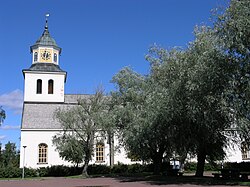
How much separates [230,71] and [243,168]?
28.1m

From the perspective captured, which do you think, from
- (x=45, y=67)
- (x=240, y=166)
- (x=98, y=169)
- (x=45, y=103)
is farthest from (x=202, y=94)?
(x=45, y=67)

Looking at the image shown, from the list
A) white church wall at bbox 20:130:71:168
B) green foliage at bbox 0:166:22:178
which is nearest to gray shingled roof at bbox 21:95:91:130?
white church wall at bbox 20:130:71:168

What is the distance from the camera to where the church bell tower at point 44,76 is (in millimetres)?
55094

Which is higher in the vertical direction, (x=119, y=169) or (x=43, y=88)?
(x=43, y=88)

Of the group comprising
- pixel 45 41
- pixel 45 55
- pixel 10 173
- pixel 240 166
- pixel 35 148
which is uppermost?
pixel 45 41

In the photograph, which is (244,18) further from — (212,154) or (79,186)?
(79,186)

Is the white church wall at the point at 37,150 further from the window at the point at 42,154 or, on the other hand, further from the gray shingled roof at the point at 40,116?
the gray shingled roof at the point at 40,116

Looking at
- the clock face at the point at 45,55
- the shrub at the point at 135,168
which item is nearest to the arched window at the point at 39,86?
the clock face at the point at 45,55

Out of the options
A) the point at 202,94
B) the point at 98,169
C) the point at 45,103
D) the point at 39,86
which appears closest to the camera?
the point at 202,94

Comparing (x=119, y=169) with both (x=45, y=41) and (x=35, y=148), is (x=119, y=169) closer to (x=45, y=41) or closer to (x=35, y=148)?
(x=35, y=148)

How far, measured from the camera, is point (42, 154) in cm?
4981

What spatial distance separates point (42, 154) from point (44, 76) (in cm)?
1286

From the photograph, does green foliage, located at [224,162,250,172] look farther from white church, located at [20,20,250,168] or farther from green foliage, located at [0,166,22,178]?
green foliage, located at [0,166,22,178]

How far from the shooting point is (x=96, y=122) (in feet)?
119
